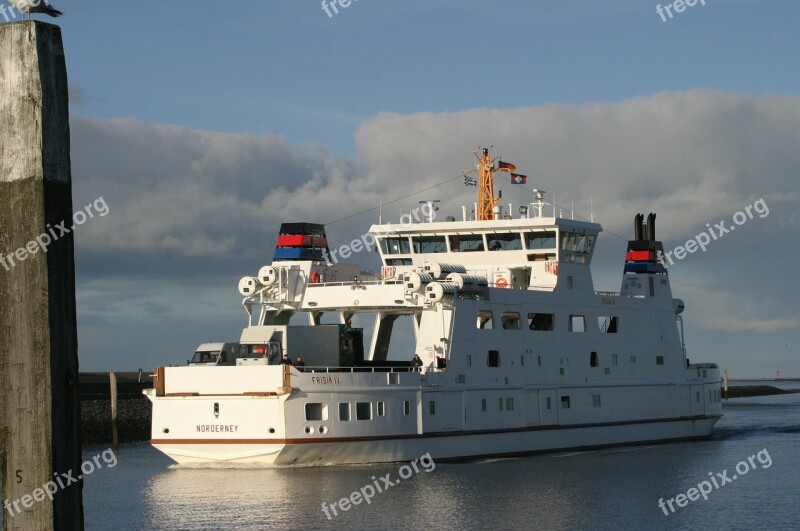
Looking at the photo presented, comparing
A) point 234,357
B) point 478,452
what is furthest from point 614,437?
point 234,357

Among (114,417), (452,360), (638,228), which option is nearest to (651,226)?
(638,228)

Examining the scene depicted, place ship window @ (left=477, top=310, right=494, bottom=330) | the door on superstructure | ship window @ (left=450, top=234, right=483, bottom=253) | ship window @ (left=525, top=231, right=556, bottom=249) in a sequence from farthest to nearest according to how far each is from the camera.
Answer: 1. ship window @ (left=450, top=234, right=483, bottom=253)
2. ship window @ (left=525, top=231, right=556, bottom=249)
3. the door on superstructure
4. ship window @ (left=477, top=310, right=494, bottom=330)

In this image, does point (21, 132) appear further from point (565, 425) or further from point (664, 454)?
point (664, 454)

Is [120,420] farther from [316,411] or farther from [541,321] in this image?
[316,411]

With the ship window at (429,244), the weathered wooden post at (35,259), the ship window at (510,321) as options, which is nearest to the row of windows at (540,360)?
the ship window at (510,321)

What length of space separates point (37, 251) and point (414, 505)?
18.3 metres

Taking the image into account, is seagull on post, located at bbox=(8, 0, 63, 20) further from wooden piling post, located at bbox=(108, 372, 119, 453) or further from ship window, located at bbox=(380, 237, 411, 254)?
wooden piling post, located at bbox=(108, 372, 119, 453)

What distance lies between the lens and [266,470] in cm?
2580

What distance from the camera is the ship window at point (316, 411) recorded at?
25.4 metres

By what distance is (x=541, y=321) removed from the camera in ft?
106

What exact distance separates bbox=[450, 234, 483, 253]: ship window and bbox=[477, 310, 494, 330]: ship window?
2.40m

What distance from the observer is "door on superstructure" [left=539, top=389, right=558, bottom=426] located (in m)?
31.3

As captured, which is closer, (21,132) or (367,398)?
(21,132)

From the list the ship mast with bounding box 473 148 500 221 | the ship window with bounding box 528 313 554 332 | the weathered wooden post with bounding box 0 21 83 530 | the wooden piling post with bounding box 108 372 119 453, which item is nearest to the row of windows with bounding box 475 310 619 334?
the ship window with bounding box 528 313 554 332
